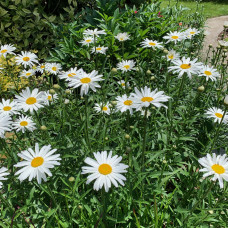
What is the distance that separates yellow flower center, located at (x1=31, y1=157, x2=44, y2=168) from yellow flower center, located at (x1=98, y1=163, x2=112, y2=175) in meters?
0.39

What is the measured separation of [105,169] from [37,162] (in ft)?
1.50

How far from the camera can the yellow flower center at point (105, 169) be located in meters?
1.52

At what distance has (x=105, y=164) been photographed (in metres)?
1.58

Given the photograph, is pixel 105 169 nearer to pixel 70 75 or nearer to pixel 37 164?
pixel 37 164

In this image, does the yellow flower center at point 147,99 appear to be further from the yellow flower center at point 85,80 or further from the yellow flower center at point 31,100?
the yellow flower center at point 31,100

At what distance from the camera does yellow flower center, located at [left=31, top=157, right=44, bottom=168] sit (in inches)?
60.5

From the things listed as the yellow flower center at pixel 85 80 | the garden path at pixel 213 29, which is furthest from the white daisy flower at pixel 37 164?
the garden path at pixel 213 29

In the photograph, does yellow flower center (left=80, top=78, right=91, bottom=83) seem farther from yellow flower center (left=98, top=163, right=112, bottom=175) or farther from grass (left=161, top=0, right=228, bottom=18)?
grass (left=161, top=0, right=228, bottom=18)

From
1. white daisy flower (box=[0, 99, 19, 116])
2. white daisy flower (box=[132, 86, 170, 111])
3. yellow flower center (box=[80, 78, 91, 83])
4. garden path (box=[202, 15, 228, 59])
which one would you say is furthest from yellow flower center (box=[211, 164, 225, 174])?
garden path (box=[202, 15, 228, 59])

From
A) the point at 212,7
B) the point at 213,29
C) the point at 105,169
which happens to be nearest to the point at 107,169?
the point at 105,169

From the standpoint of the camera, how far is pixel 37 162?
1.55 meters

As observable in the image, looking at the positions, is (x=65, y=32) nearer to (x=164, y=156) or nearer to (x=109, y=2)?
(x=109, y=2)

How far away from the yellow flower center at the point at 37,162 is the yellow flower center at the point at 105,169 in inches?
15.4

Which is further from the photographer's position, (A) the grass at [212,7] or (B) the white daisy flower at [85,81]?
(A) the grass at [212,7]
